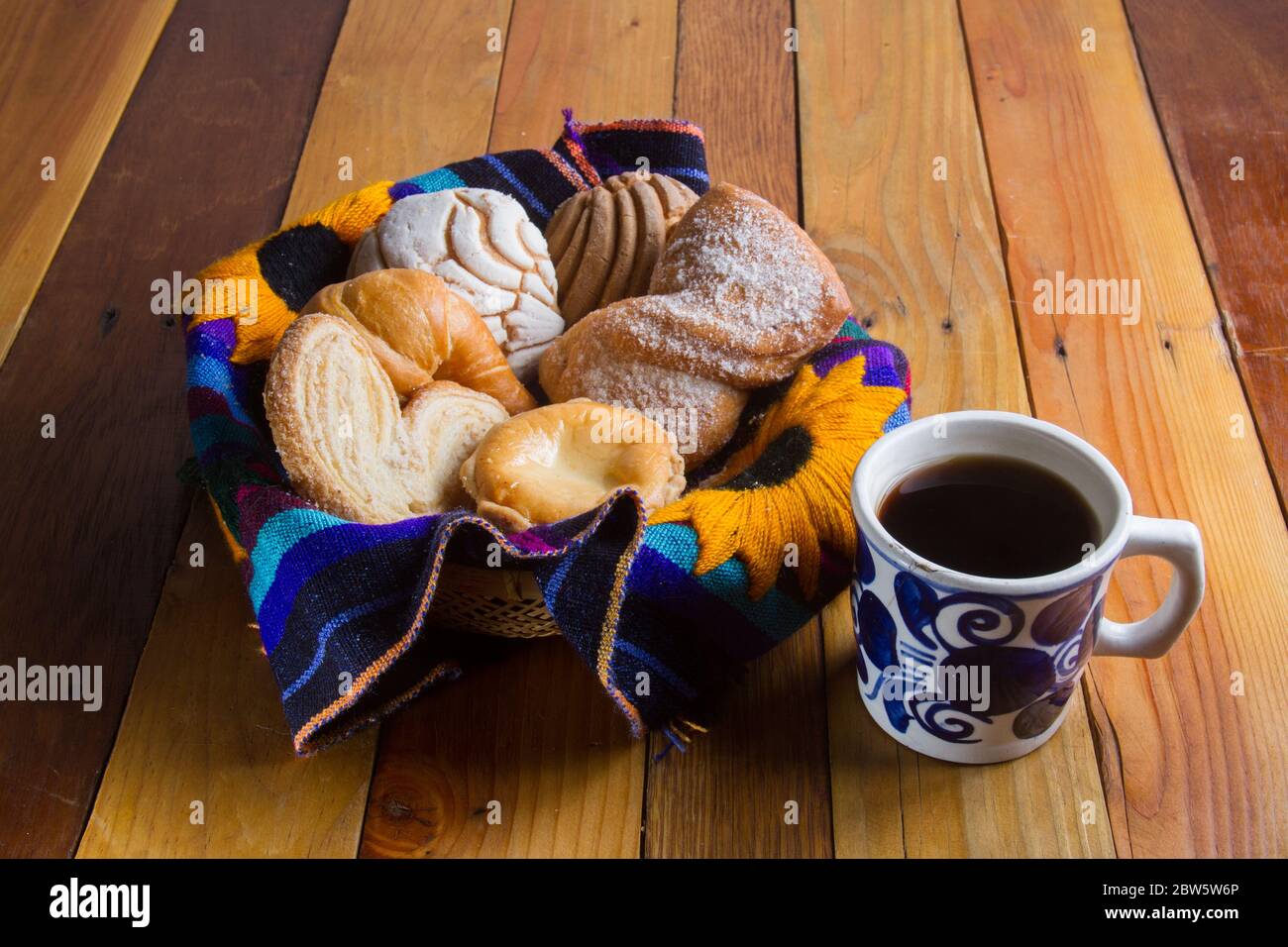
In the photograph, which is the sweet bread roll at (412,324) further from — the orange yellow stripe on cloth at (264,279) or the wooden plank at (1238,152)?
the wooden plank at (1238,152)

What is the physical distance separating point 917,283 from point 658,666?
0.54 metres

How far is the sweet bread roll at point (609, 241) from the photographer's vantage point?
3.32ft

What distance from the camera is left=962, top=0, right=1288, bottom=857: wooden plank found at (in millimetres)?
759

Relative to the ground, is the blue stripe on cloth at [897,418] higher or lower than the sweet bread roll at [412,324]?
lower

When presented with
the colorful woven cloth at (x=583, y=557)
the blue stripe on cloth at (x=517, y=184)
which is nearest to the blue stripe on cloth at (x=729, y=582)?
the colorful woven cloth at (x=583, y=557)

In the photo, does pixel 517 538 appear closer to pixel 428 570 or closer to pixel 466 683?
pixel 428 570

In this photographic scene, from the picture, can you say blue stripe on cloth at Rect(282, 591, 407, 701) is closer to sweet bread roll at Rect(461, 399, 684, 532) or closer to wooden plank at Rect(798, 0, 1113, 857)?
sweet bread roll at Rect(461, 399, 684, 532)

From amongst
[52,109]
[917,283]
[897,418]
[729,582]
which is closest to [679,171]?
[917,283]

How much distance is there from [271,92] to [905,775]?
1.03 m

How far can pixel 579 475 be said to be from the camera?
830mm

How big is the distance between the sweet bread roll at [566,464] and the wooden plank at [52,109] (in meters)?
0.56

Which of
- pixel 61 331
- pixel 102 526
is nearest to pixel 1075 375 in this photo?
pixel 102 526

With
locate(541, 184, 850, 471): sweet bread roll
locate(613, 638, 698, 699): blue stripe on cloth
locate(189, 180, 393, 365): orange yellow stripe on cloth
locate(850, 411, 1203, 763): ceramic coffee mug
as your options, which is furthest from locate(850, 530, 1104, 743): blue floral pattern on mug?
locate(189, 180, 393, 365): orange yellow stripe on cloth

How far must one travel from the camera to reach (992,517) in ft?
2.34
